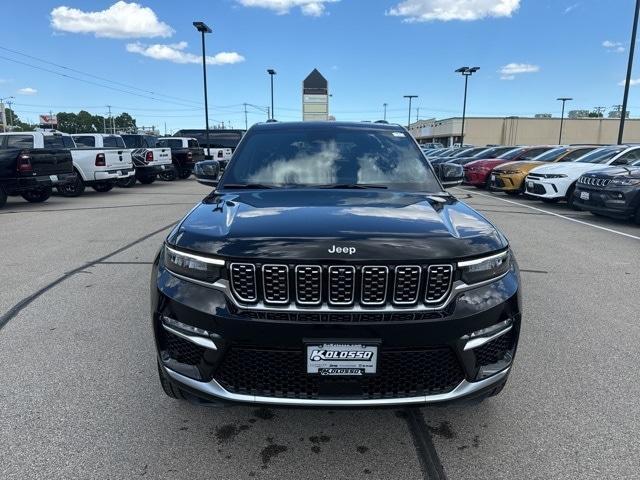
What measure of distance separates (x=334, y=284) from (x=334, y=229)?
12.2 inches

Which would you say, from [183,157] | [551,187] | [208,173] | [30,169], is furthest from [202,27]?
[208,173]

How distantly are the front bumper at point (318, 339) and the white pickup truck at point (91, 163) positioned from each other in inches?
545

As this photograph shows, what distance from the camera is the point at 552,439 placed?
2.71 meters

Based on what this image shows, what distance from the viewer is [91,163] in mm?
15062

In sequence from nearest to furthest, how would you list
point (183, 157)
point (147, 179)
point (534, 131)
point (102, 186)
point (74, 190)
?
point (74, 190) < point (102, 186) < point (147, 179) < point (183, 157) < point (534, 131)

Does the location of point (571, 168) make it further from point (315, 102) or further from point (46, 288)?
point (315, 102)

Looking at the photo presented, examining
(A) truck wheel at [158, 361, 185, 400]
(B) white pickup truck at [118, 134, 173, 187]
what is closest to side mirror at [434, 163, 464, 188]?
(A) truck wheel at [158, 361, 185, 400]

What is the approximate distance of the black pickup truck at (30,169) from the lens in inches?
465

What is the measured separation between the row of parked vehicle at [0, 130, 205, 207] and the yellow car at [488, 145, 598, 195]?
11903mm

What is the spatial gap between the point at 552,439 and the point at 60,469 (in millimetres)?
2574

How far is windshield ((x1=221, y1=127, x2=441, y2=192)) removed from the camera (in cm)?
367

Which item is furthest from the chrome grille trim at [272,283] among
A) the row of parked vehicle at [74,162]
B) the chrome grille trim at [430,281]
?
the row of parked vehicle at [74,162]

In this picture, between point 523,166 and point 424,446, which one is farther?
point 523,166

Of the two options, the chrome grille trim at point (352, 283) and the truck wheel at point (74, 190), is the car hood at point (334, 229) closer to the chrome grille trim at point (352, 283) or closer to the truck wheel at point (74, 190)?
the chrome grille trim at point (352, 283)
